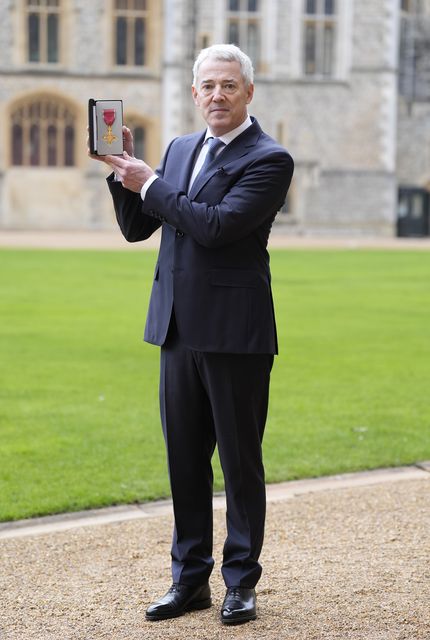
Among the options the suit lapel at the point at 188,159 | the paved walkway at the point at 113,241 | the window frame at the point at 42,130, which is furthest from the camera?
the window frame at the point at 42,130

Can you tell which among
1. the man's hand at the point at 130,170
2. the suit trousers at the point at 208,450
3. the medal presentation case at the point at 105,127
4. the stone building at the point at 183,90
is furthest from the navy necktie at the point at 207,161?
the stone building at the point at 183,90

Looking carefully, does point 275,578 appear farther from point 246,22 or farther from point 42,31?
point 42,31

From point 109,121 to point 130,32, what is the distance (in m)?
34.4

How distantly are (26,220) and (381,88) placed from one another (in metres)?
12.2

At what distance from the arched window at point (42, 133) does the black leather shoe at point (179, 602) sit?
3339 centimetres

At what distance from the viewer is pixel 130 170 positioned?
380 centimetres

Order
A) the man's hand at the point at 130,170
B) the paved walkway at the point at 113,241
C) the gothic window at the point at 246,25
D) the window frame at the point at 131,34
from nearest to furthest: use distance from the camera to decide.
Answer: the man's hand at the point at 130,170, the paved walkway at the point at 113,241, the gothic window at the point at 246,25, the window frame at the point at 131,34

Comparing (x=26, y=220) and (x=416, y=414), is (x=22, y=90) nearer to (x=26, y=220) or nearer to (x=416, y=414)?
(x=26, y=220)

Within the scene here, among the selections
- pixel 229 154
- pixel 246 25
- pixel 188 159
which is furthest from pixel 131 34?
pixel 229 154

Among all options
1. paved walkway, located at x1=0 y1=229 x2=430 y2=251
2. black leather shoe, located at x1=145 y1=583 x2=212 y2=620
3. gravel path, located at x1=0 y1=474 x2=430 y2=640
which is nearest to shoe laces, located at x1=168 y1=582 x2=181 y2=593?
black leather shoe, located at x1=145 y1=583 x2=212 y2=620

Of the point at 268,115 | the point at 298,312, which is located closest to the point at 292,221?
the point at 268,115

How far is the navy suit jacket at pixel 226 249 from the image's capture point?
3.73 metres

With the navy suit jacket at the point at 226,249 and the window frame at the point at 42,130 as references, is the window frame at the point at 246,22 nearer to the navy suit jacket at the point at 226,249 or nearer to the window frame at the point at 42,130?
the window frame at the point at 42,130

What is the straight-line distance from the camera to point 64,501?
556 centimetres
